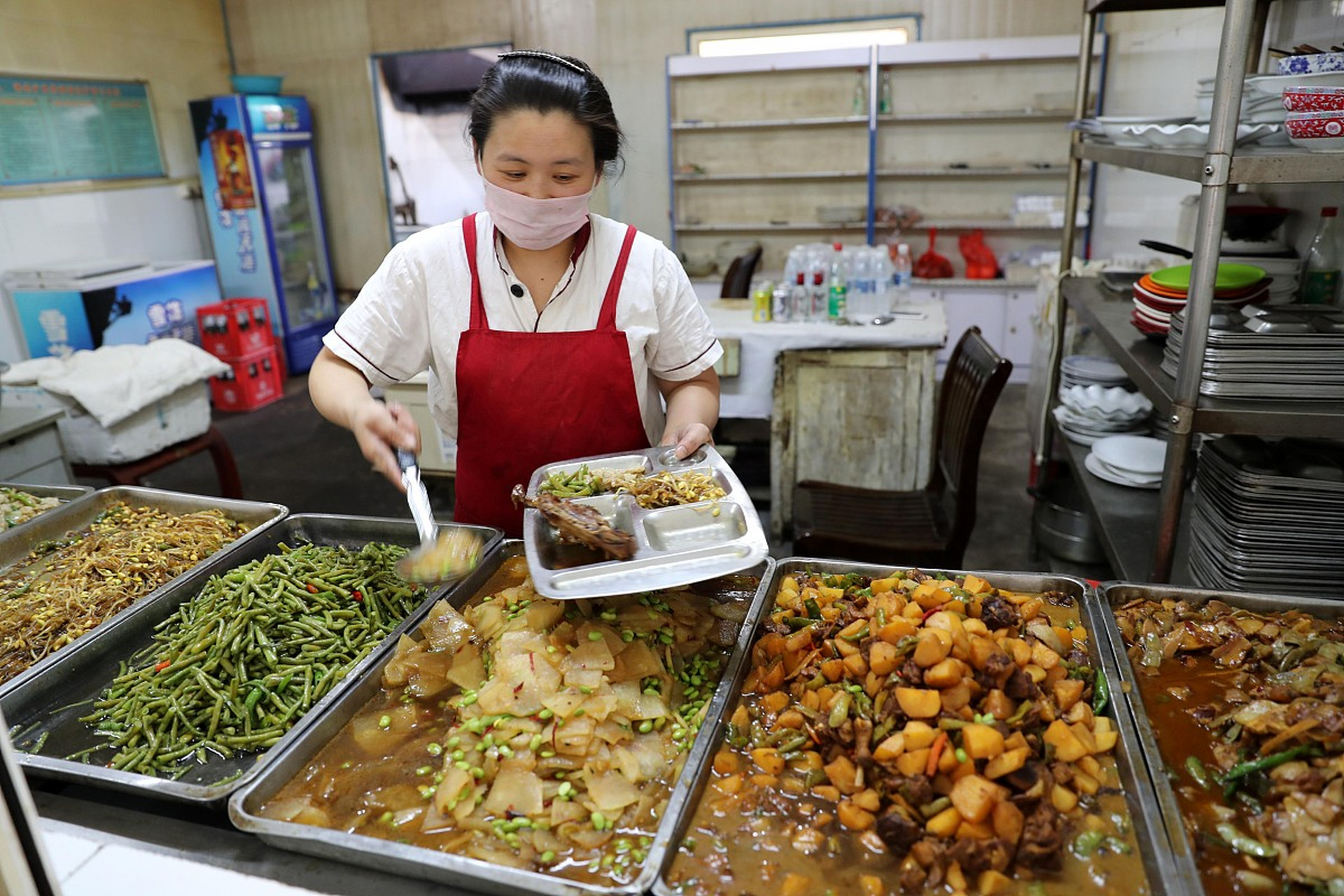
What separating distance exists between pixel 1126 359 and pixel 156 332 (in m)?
7.23

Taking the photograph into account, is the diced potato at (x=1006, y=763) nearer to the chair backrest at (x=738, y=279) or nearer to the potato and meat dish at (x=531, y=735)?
the potato and meat dish at (x=531, y=735)

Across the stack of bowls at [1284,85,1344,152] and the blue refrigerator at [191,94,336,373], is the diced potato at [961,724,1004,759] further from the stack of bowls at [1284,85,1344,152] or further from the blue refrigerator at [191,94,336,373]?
the blue refrigerator at [191,94,336,373]

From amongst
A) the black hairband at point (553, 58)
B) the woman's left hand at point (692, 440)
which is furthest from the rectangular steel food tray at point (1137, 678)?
the black hairband at point (553, 58)

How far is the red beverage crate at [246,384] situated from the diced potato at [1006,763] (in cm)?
747

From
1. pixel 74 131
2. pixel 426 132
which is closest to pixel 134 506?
pixel 74 131

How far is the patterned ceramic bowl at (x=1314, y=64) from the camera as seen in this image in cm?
189

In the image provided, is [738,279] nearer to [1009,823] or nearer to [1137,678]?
[1137,678]

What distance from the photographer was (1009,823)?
117cm

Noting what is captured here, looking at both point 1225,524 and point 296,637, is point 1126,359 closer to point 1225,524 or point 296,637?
point 1225,524

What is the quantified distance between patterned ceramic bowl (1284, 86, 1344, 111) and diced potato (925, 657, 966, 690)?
1.47m

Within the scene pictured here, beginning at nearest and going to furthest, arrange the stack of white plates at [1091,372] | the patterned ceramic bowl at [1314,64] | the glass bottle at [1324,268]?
the patterned ceramic bowl at [1314,64]
the glass bottle at [1324,268]
the stack of white plates at [1091,372]

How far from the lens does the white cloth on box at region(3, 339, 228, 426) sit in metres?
4.18

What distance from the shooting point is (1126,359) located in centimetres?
253

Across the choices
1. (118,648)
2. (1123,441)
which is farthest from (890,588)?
(1123,441)
